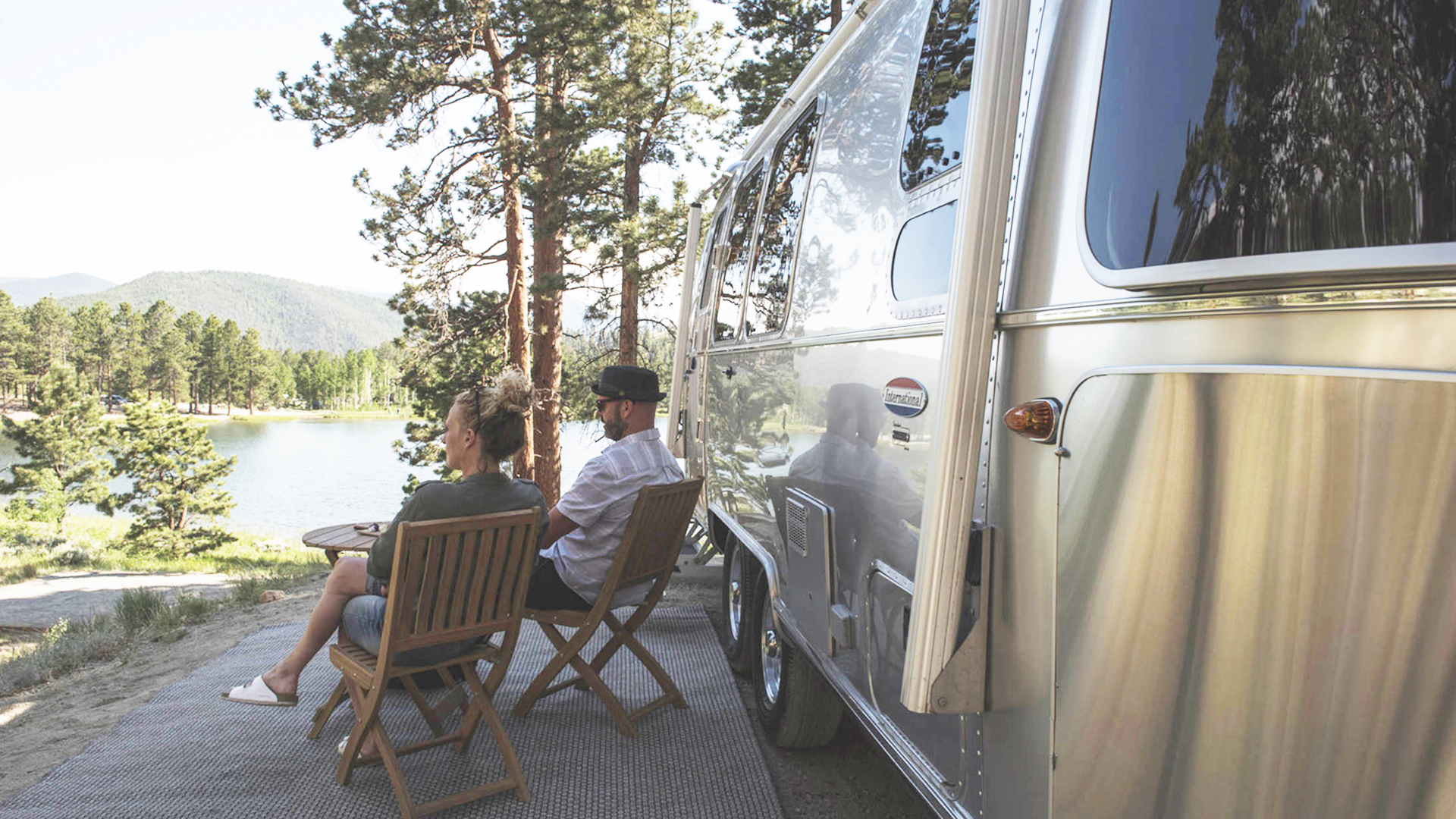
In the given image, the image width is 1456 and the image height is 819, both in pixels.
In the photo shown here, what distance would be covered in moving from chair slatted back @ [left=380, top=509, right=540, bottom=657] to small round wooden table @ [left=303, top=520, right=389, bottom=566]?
8.50 ft

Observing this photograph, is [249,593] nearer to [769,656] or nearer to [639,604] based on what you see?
[639,604]

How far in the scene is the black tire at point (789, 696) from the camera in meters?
3.68

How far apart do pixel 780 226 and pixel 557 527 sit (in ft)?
5.18

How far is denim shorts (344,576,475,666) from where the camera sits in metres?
3.34

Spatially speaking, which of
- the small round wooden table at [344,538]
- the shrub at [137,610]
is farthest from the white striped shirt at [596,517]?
the shrub at [137,610]

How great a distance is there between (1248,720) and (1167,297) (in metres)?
0.62

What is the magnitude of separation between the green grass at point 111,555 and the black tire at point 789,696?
842cm

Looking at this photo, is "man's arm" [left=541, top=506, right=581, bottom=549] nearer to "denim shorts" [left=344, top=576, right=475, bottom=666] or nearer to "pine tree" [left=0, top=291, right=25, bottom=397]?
"denim shorts" [left=344, top=576, right=475, bottom=666]

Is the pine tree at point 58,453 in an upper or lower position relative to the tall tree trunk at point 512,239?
lower

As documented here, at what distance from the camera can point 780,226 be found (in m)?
3.77

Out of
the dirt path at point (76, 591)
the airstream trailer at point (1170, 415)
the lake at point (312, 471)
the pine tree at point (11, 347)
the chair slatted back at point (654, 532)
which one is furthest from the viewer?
the pine tree at point (11, 347)

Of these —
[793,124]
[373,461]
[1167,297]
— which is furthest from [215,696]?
[373,461]

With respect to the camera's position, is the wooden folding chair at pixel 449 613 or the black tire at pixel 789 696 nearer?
the wooden folding chair at pixel 449 613

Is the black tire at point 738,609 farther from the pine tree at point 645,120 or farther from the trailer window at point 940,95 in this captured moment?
the pine tree at point 645,120
